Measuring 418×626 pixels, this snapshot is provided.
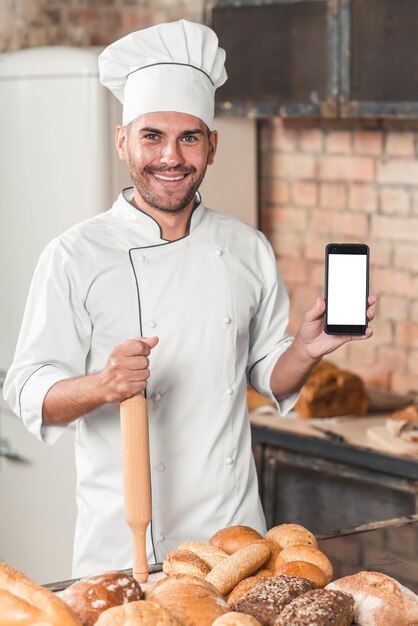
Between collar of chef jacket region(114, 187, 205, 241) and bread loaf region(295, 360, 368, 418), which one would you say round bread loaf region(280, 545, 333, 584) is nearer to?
collar of chef jacket region(114, 187, 205, 241)

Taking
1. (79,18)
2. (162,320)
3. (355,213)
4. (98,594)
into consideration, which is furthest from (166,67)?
(79,18)

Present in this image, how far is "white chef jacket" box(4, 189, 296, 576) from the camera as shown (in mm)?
2059

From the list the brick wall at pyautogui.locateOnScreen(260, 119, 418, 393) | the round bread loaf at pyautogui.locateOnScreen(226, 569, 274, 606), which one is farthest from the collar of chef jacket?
the brick wall at pyautogui.locateOnScreen(260, 119, 418, 393)

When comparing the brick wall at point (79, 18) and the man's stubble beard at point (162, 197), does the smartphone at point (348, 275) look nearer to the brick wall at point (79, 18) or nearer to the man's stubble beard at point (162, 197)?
the man's stubble beard at point (162, 197)

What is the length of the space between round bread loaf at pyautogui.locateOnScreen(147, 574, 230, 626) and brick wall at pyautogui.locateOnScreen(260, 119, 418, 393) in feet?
7.64

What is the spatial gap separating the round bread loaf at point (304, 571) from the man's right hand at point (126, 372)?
374mm

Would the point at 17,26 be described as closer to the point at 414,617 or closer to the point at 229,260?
the point at 229,260

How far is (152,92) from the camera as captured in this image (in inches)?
81.1

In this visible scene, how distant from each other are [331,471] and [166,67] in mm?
1503

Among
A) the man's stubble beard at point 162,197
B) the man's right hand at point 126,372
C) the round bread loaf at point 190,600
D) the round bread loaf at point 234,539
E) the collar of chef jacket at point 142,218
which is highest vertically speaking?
the man's stubble beard at point 162,197

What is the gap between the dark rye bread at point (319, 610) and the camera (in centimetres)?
136

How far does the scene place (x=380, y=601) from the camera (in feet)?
4.92

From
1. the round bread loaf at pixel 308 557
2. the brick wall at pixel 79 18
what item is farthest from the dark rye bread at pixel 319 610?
the brick wall at pixel 79 18

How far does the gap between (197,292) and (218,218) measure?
199 mm
